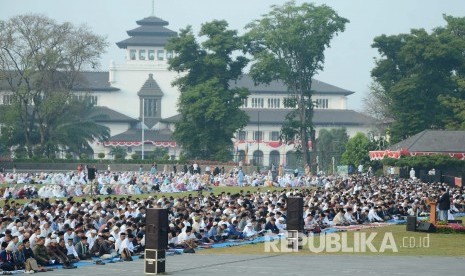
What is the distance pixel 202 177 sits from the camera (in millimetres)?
64562

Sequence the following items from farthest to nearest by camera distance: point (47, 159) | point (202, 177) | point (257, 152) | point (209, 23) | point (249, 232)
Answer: point (257, 152) < point (209, 23) < point (47, 159) < point (202, 177) < point (249, 232)

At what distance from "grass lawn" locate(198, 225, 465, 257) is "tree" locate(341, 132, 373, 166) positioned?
4314 cm

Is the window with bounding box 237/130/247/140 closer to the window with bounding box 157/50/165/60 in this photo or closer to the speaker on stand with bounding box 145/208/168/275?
the window with bounding box 157/50/165/60

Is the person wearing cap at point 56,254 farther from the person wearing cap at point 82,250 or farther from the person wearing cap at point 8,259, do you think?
the person wearing cap at point 8,259

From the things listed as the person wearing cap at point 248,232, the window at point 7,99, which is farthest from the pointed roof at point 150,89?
the person wearing cap at point 248,232

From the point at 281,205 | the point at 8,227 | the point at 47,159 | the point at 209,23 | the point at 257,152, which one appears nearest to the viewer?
the point at 8,227

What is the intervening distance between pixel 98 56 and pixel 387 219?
42091 millimetres

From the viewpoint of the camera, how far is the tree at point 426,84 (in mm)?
79312

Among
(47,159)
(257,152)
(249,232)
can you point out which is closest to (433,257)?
(249,232)

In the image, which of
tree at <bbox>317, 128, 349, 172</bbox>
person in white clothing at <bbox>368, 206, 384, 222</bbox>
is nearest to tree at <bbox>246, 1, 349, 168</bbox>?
tree at <bbox>317, 128, 349, 172</bbox>

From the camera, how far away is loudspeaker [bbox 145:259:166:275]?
79.6 feet

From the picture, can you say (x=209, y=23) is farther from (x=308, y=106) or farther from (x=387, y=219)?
(x=387, y=219)

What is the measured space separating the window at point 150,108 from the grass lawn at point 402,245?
72.8 metres

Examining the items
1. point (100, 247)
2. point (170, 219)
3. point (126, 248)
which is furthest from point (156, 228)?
point (170, 219)
